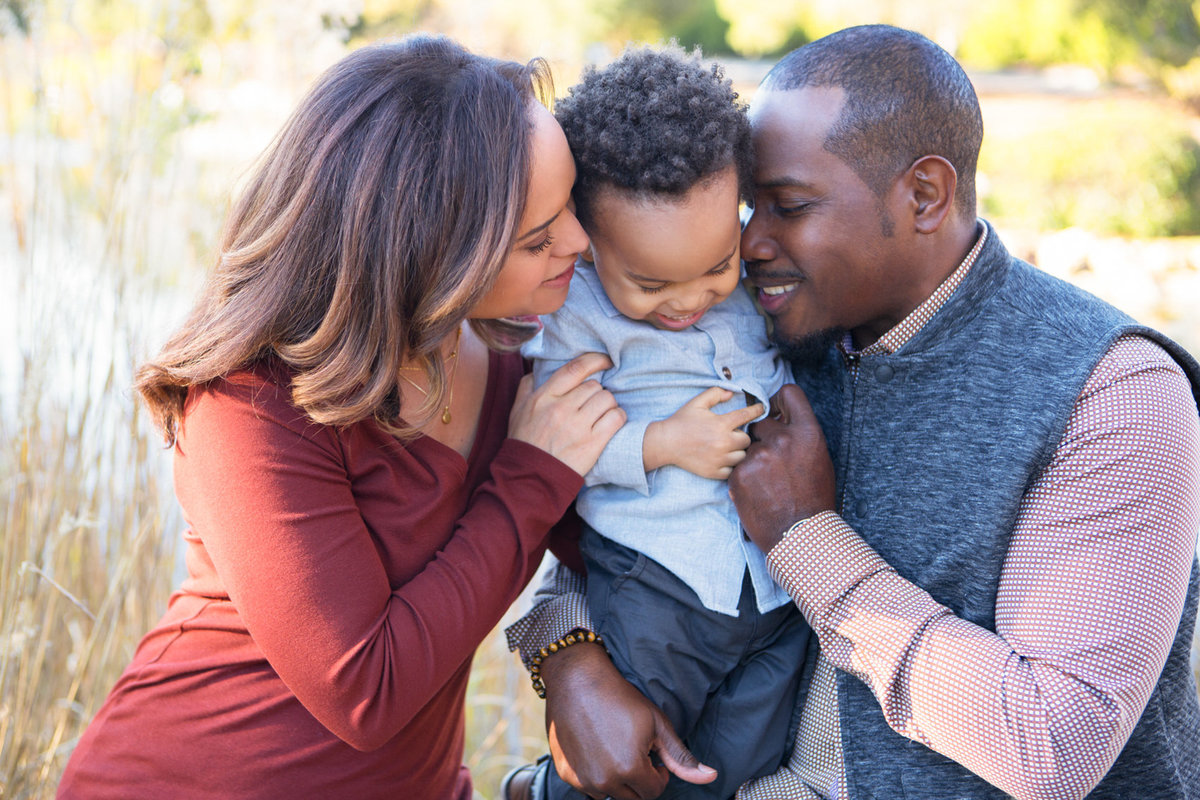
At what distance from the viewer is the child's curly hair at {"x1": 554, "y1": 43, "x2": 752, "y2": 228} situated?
175 centimetres

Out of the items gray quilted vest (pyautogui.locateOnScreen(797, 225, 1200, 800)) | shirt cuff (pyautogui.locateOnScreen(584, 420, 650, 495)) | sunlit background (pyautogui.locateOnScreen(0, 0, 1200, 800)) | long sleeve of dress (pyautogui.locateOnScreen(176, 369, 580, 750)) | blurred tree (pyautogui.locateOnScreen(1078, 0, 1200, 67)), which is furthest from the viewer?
blurred tree (pyautogui.locateOnScreen(1078, 0, 1200, 67))

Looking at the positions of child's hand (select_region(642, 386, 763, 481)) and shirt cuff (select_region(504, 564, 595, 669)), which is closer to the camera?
child's hand (select_region(642, 386, 763, 481))

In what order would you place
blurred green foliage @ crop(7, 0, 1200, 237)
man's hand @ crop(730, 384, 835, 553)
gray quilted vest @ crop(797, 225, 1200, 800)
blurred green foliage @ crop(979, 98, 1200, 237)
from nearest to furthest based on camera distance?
1. gray quilted vest @ crop(797, 225, 1200, 800)
2. man's hand @ crop(730, 384, 835, 553)
3. blurred green foliage @ crop(7, 0, 1200, 237)
4. blurred green foliage @ crop(979, 98, 1200, 237)

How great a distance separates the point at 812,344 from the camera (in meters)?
1.94

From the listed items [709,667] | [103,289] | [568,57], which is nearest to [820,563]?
[709,667]

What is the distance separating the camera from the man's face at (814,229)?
6.04 ft

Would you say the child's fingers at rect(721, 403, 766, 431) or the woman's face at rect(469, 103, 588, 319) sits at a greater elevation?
the woman's face at rect(469, 103, 588, 319)

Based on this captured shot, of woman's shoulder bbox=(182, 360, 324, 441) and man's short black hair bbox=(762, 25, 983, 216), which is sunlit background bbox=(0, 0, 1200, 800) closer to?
woman's shoulder bbox=(182, 360, 324, 441)

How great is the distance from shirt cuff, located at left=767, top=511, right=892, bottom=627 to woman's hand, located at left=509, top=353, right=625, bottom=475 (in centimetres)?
38

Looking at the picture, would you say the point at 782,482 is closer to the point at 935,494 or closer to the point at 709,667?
the point at 935,494

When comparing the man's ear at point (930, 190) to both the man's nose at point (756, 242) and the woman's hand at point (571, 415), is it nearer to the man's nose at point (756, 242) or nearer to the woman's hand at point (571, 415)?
the man's nose at point (756, 242)

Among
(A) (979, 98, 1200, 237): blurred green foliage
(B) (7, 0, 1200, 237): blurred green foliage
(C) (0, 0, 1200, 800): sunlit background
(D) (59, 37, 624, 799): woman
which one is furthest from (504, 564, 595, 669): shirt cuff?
(A) (979, 98, 1200, 237): blurred green foliage

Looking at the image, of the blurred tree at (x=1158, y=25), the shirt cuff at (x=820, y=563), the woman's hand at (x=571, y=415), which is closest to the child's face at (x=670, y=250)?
the woman's hand at (x=571, y=415)

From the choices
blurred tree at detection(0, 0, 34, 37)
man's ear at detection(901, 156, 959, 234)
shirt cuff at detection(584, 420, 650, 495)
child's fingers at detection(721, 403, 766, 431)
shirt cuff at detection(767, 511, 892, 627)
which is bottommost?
shirt cuff at detection(767, 511, 892, 627)
